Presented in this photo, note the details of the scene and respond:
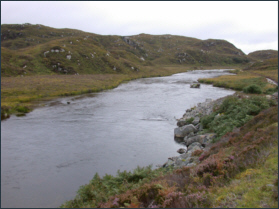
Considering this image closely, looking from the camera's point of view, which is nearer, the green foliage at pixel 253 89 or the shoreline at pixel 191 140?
the shoreline at pixel 191 140

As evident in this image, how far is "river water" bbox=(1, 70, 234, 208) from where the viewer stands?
486 inches

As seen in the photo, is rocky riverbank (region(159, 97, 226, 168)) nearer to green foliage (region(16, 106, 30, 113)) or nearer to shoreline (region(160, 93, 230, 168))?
shoreline (region(160, 93, 230, 168))

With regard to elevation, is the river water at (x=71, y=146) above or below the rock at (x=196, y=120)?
below

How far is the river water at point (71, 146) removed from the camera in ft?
40.5

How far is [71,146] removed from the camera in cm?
1877

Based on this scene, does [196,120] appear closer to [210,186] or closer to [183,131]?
[183,131]

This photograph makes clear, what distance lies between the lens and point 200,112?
29984 mm

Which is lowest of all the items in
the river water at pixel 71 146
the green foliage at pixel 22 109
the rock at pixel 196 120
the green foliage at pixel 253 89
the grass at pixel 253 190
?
the river water at pixel 71 146

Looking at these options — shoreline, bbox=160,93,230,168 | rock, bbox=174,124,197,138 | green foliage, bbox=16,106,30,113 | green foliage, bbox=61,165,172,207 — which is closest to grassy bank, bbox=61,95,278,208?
green foliage, bbox=61,165,172,207

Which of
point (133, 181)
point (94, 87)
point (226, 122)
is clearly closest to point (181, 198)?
point (133, 181)

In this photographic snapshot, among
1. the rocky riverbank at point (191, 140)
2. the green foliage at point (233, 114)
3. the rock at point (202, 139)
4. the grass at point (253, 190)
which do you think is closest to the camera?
the grass at point (253, 190)

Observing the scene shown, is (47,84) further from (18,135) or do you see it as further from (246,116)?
(246,116)

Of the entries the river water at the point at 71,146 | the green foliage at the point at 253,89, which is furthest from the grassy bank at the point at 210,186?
the green foliage at the point at 253,89

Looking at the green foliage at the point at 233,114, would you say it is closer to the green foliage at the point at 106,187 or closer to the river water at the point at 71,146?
the river water at the point at 71,146
